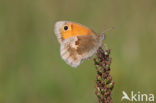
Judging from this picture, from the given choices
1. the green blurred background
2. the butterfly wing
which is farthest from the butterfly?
the green blurred background

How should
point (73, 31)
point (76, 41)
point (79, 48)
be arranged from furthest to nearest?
point (73, 31) → point (76, 41) → point (79, 48)

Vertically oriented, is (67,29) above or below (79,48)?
above

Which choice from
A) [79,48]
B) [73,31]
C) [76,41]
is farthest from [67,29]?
[79,48]

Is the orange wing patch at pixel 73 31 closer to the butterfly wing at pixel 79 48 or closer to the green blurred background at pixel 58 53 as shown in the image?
the butterfly wing at pixel 79 48

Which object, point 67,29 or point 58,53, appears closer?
point 67,29

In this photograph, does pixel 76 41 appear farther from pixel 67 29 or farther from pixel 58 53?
pixel 58 53

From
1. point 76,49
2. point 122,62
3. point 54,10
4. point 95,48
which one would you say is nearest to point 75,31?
point 76,49

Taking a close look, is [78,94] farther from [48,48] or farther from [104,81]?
[104,81]

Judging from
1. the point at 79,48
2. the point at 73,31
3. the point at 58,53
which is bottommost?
the point at 58,53
